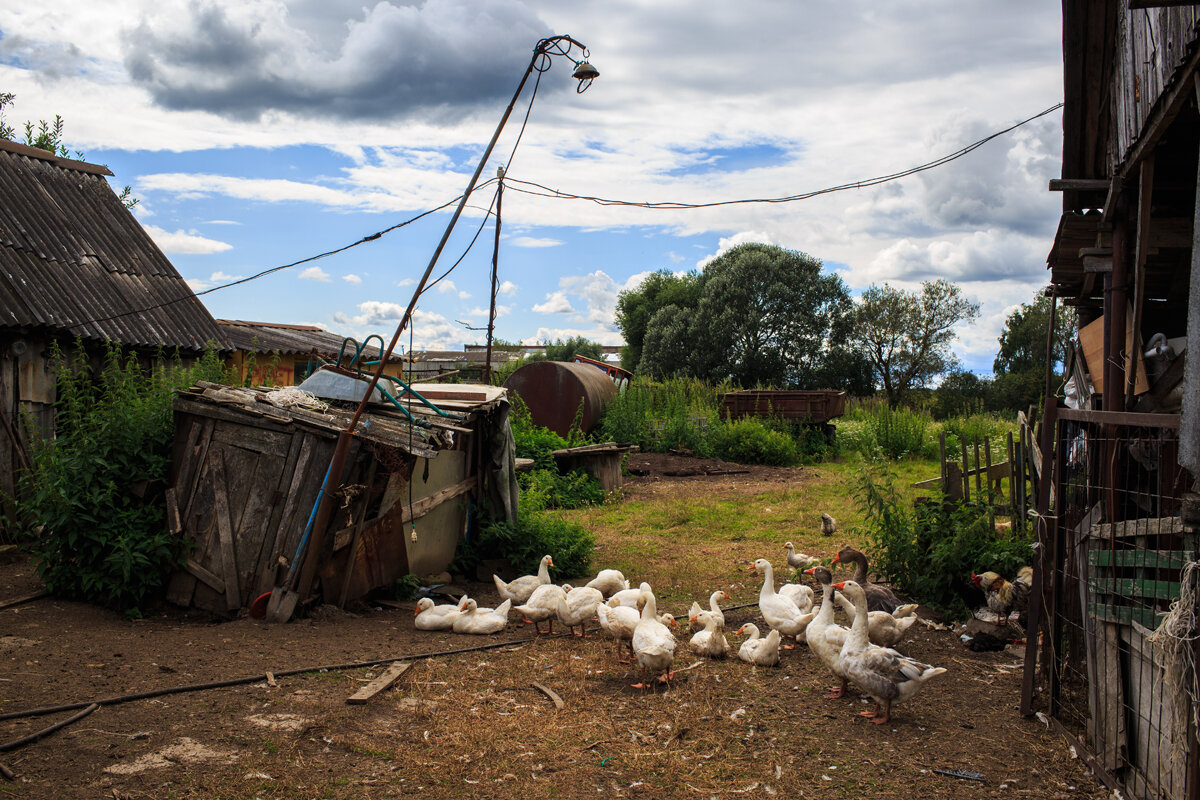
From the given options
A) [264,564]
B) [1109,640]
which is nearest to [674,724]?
[1109,640]

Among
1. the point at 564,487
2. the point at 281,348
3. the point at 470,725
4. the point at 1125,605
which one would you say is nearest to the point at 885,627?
the point at 1125,605

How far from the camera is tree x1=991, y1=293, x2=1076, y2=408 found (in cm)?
3950

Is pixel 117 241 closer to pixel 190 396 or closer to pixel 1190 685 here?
pixel 190 396

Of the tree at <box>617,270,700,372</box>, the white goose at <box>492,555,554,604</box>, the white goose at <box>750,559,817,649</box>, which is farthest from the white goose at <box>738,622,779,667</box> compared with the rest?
the tree at <box>617,270,700,372</box>

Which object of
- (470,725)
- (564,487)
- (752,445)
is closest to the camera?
(470,725)

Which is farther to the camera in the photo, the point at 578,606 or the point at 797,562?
the point at 797,562

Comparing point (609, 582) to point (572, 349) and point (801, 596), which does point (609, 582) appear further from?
point (572, 349)

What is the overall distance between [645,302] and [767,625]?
168 feet

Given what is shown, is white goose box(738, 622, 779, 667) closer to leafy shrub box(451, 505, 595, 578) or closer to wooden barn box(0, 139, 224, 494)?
leafy shrub box(451, 505, 595, 578)

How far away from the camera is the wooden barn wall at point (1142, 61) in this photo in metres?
3.82

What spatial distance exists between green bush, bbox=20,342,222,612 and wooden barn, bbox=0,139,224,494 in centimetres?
214

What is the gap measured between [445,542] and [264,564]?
2557mm

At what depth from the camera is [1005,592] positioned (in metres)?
6.86

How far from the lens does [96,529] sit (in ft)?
23.9
